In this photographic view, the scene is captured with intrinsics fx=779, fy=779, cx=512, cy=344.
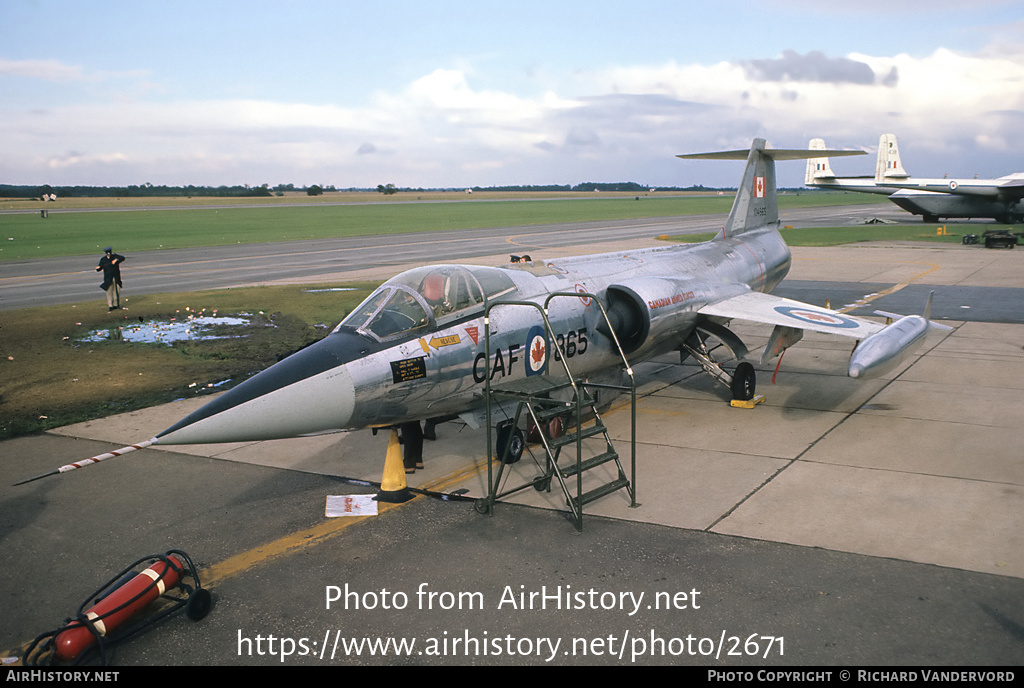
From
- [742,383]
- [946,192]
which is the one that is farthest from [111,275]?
[946,192]

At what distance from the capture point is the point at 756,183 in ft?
55.9

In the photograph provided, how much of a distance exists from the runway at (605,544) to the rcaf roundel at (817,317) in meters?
1.35

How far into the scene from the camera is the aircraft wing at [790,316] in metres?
11.8

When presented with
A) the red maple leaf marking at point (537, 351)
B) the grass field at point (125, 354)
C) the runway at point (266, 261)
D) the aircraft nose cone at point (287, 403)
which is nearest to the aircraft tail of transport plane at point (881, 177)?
the runway at point (266, 261)

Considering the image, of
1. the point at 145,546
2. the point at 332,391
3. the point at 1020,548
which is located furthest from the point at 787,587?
the point at 145,546

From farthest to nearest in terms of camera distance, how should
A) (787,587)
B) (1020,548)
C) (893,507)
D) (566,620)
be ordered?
(893,507), (1020,548), (787,587), (566,620)

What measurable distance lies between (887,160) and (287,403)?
201ft

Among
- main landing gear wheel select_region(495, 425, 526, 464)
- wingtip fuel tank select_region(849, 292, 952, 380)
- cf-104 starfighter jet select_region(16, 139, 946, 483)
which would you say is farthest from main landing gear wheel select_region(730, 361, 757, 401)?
main landing gear wheel select_region(495, 425, 526, 464)

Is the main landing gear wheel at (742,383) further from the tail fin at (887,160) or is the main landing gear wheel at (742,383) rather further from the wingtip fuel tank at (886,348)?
the tail fin at (887,160)

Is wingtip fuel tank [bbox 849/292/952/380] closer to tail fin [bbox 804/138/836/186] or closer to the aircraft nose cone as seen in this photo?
the aircraft nose cone

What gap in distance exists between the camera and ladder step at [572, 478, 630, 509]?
808cm

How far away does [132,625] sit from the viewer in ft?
20.7
